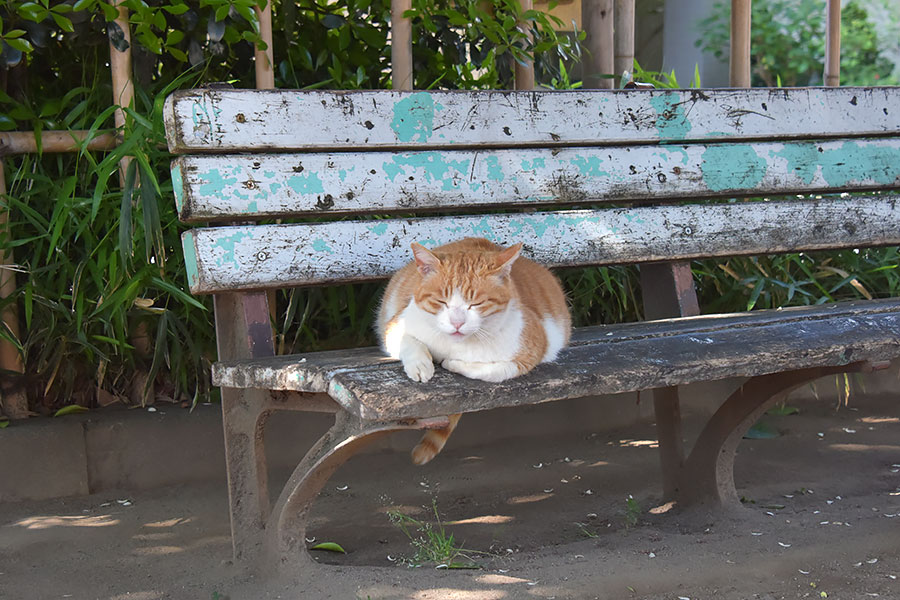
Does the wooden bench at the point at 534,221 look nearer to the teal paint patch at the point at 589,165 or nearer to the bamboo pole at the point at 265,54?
the teal paint patch at the point at 589,165

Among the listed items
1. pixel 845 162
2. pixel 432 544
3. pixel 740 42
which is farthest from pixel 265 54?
pixel 845 162

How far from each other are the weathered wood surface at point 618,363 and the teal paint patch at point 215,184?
0.42 m

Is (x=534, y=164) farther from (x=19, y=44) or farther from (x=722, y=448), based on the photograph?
(x=19, y=44)

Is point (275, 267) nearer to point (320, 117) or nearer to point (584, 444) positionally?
point (320, 117)

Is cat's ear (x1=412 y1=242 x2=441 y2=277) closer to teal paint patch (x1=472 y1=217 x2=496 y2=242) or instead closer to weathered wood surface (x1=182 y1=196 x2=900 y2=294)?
weathered wood surface (x1=182 y1=196 x2=900 y2=294)

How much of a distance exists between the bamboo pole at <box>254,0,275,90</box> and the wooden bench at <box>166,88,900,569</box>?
41 centimetres

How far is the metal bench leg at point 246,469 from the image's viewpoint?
6.86 feet

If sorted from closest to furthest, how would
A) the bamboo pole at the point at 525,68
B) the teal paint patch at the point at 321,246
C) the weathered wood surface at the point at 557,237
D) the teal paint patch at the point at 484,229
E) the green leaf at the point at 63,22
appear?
the weathered wood surface at the point at 557,237, the teal paint patch at the point at 321,246, the green leaf at the point at 63,22, the teal paint patch at the point at 484,229, the bamboo pole at the point at 525,68

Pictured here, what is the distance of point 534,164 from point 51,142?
1.36 m

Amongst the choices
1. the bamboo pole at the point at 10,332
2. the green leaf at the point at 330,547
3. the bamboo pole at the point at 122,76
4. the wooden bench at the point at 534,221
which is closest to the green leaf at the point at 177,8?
the bamboo pole at the point at 122,76

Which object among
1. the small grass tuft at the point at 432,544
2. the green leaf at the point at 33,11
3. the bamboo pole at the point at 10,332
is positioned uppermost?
the green leaf at the point at 33,11

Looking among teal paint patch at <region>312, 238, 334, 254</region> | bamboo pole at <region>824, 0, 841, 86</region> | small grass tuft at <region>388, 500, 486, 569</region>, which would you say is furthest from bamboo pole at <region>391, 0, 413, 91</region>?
bamboo pole at <region>824, 0, 841, 86</region>

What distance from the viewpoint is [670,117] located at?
106 inches

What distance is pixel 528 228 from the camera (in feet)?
8.38
